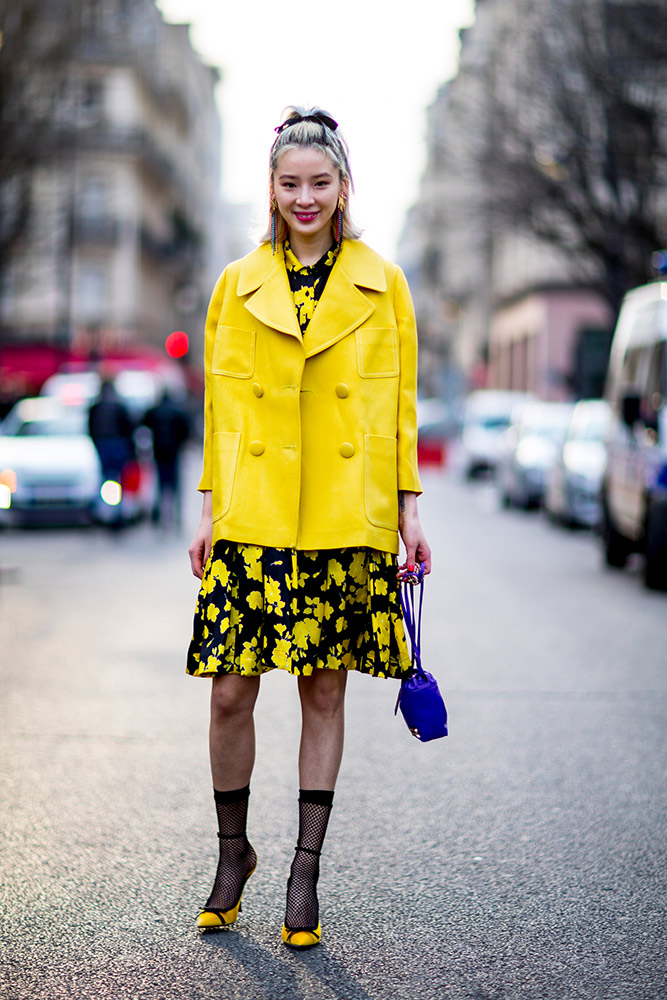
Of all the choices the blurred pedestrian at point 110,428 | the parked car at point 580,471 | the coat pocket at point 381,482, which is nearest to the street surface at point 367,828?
the coat pocket at point 381,482

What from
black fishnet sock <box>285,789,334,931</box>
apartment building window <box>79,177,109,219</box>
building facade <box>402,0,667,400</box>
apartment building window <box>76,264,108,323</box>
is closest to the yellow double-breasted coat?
black fishnet sock <box>285,789,334,931</box>

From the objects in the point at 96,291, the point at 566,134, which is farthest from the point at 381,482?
the point at 96,291

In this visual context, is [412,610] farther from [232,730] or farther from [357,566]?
[232,730]

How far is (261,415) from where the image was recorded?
3.92 m

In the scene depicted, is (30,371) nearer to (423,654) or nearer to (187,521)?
(187,521)

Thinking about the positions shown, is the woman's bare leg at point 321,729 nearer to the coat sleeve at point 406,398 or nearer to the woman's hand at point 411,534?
the woman's hand at point 411,534

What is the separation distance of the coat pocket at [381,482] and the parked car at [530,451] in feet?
63.0

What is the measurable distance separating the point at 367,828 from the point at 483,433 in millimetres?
31273

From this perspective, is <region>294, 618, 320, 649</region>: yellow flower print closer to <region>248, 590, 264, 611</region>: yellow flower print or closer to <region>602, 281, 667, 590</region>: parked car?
<region>248, 590, 264, 611</region>: yellow flower print

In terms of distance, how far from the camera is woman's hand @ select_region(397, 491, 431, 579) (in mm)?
3977

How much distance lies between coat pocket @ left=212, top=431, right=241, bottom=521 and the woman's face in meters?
0.55

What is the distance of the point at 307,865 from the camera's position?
154 inches

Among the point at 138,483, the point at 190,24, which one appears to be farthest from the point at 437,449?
the point at 190,24

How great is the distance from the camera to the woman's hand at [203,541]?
3980 mm
